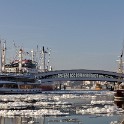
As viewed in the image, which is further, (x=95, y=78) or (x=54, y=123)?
(x=95, y=78)

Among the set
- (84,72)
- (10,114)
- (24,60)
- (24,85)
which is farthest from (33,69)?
(10,114)

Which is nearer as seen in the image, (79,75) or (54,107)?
(54,107)

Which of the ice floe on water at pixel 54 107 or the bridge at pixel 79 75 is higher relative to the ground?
the bridge at pixel 79 75

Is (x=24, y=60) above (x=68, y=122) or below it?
above

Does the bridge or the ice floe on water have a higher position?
the bridge

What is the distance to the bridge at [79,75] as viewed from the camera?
16700 centimetres

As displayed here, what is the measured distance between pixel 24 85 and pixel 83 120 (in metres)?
94.0

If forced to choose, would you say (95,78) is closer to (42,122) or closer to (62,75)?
(62,75)

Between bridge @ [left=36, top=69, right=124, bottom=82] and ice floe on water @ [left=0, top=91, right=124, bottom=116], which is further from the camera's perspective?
bridge @ [left=36, top=69, right=124, bottom=82]

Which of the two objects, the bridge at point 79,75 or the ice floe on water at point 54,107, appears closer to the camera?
the ice floe on water at point 54,107

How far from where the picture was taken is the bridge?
167000 mm

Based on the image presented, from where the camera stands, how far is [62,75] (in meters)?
179

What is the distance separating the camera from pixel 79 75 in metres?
181

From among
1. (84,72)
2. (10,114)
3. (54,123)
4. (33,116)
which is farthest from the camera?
(84,72)
